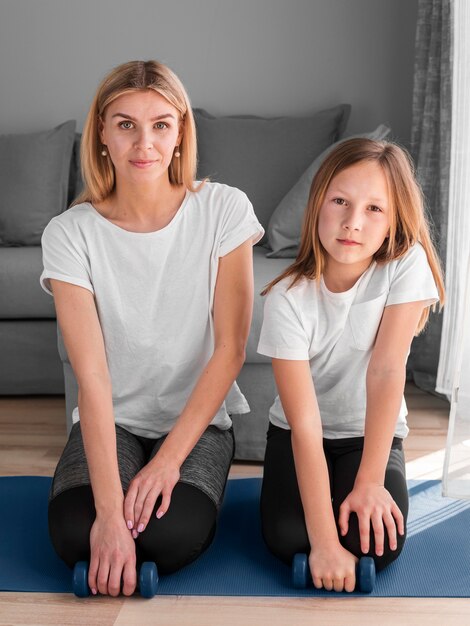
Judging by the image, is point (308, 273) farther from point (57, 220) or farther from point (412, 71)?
point (412, 71)

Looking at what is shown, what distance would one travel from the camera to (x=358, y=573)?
1606mm

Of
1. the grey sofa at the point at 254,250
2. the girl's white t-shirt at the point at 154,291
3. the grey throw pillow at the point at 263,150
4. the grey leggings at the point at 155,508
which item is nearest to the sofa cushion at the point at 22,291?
the grey sofa at the point at 254,250

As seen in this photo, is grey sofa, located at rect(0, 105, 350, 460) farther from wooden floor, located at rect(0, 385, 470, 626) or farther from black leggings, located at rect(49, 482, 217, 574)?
wooden floor, located at rect(0, 385, 470, 626)

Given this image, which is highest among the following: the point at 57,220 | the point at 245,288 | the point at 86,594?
the point at 57,220

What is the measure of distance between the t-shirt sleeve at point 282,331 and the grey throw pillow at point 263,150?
1.48 meters

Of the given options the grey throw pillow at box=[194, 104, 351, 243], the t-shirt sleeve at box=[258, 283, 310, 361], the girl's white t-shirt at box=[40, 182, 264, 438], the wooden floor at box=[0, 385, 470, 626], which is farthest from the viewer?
the grey throw pillow at box=[194, 104, 351, 243]

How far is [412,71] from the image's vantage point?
11.6 feet

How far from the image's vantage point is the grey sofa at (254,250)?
7.63 feet

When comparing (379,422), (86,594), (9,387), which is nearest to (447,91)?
(379,422)

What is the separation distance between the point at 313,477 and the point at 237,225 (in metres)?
0.55

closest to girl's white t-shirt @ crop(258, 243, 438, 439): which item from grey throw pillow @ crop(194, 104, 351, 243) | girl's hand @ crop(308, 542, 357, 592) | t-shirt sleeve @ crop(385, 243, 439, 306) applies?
t-shirt sleeve @ crop(385, 243, 439, 306)

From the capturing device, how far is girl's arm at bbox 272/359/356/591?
1593mm

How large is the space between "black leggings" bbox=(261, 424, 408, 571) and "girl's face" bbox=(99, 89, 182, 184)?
Result: 24.6 inches

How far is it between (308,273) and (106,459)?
1.79ft
